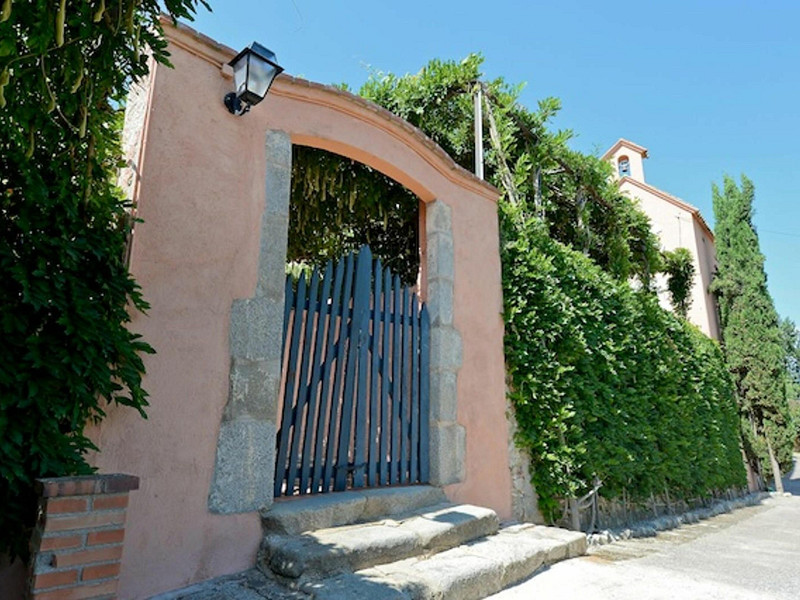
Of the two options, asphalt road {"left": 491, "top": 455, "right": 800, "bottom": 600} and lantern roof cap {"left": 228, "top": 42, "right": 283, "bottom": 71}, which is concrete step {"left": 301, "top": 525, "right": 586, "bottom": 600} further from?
lantern roof cap {"left": 228, "top": 42, "right": 283, "bottom": 71}

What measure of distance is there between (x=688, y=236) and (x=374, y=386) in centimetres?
1443

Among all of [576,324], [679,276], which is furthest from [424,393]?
[679,276]

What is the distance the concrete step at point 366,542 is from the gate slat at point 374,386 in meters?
0.43

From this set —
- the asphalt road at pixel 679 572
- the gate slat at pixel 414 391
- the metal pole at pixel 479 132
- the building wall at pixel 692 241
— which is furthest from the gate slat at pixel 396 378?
the building wall at pixel 692 241

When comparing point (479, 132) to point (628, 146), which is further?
point (628, 146)

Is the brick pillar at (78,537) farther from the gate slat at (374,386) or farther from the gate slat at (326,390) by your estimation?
the gate slat at (374,386)

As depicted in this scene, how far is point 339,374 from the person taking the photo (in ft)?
11.3

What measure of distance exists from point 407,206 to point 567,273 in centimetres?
198

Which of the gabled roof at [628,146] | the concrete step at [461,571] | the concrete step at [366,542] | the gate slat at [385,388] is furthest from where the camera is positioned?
the gabled roof at [628,146]

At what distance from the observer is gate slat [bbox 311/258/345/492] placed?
3219mm

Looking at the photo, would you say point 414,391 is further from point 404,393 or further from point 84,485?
point 84,485

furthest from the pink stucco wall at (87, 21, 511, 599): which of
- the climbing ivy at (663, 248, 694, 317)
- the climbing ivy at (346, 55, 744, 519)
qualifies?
the climbing ivy at (663, 248, 694, 317)

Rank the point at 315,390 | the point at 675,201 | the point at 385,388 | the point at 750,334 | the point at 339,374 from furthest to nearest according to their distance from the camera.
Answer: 1. the point at 675,201
2. the point at 750,334
3. the point at 385,388
4. the point at 339,374
5. the point at 315,390

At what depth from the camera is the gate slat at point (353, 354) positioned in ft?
11.0
